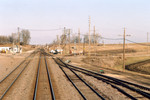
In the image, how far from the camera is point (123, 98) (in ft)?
39.8

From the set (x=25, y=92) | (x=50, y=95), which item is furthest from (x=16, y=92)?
(x=50, y=95)

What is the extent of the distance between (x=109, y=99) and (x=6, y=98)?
6.98m

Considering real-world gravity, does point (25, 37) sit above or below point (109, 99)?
above

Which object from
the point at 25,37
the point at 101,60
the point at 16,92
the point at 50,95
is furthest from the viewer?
the point at 25,37

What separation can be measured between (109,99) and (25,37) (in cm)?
19163

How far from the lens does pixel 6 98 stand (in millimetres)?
12094

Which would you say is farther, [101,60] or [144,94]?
[101,60]

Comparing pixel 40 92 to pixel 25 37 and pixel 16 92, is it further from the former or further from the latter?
pixel 25 37

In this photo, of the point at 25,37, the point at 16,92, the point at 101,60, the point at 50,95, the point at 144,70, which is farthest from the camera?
the point at 25,37

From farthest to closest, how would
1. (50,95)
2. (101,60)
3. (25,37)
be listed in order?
(25,37), (101,60), (50,95)

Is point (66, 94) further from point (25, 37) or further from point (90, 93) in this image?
point (25, 37)

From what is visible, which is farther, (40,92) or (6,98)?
(40,92)

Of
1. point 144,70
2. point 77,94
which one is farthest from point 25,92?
point 144,70

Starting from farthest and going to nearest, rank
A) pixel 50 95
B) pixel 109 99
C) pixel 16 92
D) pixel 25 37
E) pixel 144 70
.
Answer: pixel 25 37 < pixel 144 70 < pixel 16 92 < pixel 50 95 < pixel 109 99
